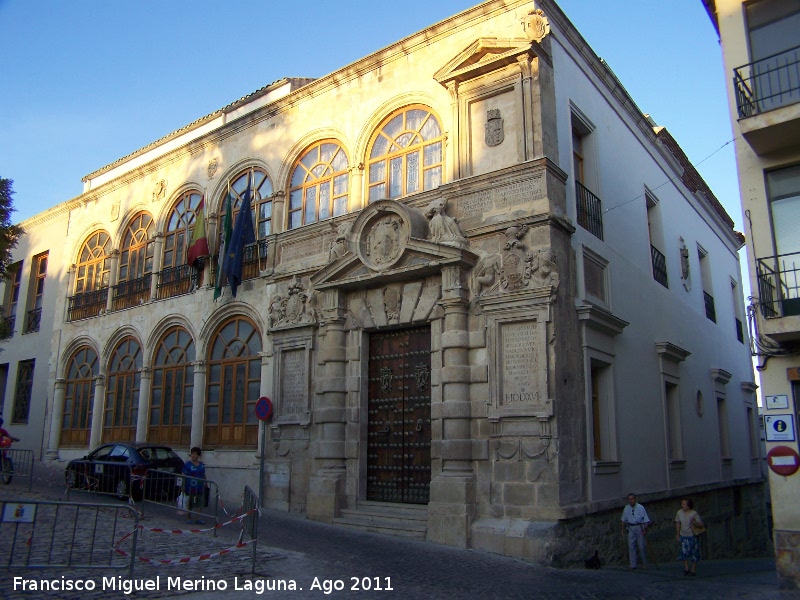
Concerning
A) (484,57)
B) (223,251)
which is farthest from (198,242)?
(484,57)

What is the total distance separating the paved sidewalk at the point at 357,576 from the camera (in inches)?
288

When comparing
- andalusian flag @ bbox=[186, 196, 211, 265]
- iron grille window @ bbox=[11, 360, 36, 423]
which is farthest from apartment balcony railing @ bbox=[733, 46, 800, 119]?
iron grille window @ bbox=[11, 360, 36, 423]

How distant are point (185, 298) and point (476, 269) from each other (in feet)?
29.8

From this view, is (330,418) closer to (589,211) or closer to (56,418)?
(589,211)

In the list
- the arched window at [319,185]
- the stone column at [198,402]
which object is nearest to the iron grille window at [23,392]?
the stone column at [198,402]

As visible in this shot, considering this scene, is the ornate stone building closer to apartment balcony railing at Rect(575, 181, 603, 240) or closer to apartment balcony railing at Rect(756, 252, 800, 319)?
apartment balcony railing at Rect(575, 181, 603, 240)

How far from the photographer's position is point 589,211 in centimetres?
1315

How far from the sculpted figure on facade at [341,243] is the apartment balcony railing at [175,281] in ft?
18.3

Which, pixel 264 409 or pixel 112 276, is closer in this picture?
pixel 264 409

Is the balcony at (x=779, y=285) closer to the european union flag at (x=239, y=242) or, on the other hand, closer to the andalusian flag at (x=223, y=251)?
the european union flag at (x=239, y=242)

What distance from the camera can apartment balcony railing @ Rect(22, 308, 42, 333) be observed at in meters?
23.9

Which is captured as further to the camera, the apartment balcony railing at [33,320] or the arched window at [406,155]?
the apartment balcony railing at [33,320]

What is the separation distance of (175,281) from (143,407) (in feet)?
11.1

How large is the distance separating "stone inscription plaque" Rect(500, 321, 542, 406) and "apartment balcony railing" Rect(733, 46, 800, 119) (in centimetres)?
441
